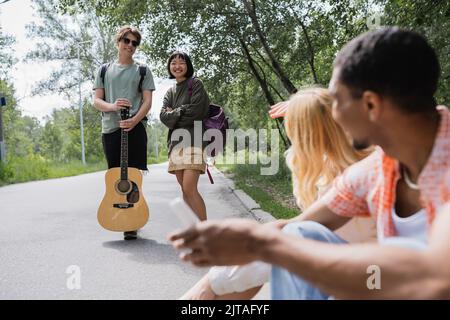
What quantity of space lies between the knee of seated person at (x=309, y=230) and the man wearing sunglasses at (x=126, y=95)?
3719 millimetres

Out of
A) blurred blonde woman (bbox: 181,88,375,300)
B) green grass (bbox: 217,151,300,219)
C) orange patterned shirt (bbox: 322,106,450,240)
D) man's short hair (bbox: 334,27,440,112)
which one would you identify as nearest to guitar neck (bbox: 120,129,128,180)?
green grass (bbox: 217,151,300,219)

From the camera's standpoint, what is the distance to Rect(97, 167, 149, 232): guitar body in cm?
550

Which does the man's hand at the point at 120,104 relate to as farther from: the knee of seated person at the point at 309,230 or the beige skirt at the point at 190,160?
the knee of seated person at the point at 309,230

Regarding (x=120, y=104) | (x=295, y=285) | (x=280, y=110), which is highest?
(x=120, y=104)

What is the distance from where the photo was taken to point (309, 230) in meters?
1.93

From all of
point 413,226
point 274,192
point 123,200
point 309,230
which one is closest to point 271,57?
point 274,192

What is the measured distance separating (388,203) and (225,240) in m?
0.59

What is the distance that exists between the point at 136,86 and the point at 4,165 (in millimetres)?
12046

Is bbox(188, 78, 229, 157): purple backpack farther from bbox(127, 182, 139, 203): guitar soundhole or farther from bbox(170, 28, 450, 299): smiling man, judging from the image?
Answer: bbox(170, 28, 450, 299): smiling man

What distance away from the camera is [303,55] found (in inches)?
566

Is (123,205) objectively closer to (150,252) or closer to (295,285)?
(150,252)

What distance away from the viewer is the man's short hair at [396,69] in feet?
4.39
